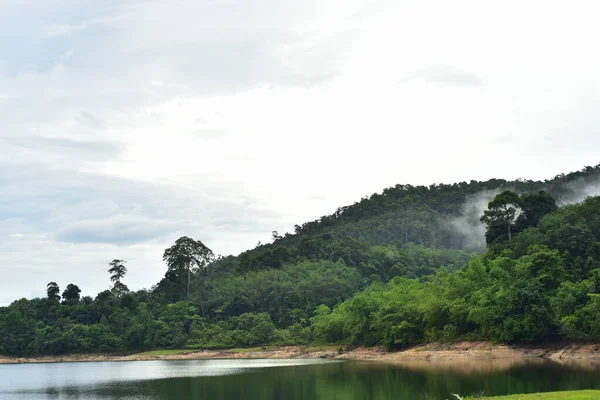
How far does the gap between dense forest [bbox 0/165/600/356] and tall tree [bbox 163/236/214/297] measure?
1.07 feet

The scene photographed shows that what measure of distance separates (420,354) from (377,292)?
23.1 meters

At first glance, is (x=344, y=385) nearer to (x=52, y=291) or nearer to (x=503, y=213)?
(x=503, y=213)

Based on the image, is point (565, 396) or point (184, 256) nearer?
point (565, 396)

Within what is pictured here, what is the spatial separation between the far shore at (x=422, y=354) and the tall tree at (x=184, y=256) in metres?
29.9

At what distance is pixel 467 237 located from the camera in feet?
619

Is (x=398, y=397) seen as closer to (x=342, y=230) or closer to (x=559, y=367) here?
(x=559, y=367)

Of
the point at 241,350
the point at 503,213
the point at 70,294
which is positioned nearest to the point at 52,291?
the point at 70,294

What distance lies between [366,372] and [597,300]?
21047 millimetres

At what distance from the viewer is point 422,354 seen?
7444 cm

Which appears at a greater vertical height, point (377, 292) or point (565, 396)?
point (377, 292)

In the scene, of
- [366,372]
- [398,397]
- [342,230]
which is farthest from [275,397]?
[342,230]

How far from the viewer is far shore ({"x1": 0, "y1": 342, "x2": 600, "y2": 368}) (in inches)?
2307

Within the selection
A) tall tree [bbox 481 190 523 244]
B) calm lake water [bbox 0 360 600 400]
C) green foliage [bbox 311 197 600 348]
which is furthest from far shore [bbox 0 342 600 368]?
tall tree [bbox 481 190 523 244]

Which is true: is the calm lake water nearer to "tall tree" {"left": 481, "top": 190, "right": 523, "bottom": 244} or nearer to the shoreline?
the shoreline
